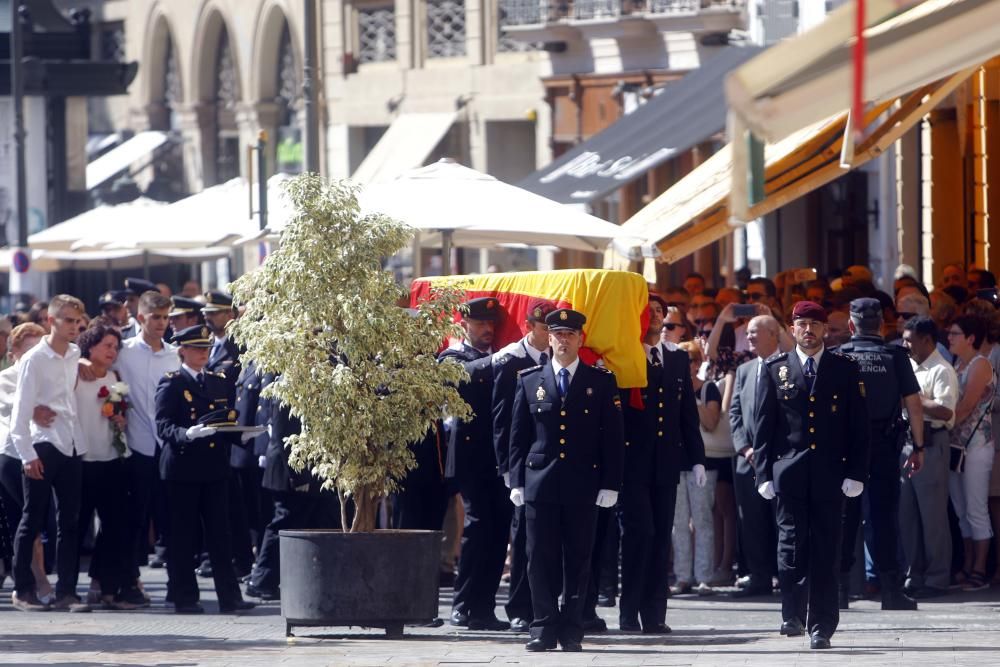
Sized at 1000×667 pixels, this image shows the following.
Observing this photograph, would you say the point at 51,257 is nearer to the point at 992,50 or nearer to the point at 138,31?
the point at 138,31

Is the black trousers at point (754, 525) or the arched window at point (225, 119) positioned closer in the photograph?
the black trousers at point (754, 525)

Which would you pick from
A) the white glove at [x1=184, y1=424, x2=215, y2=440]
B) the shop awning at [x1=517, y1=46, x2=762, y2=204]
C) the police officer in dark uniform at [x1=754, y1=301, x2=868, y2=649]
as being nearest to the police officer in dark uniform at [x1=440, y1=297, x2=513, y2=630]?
the white glove at [x1=184, y1=424, x2=215, y2=440]

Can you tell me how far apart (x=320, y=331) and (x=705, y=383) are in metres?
3.50

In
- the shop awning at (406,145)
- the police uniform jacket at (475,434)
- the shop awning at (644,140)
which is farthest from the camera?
the shop awning at (406,145)

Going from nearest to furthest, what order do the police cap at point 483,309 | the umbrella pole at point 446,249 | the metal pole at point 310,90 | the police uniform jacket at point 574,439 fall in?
the police uniform jacket at point 574,439, the police cap at point 483,309, the umbrella pole at point 446,249, the metal pole at point 310,90

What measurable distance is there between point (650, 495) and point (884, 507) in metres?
1.75

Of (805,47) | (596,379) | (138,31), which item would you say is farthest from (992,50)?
(138,31)

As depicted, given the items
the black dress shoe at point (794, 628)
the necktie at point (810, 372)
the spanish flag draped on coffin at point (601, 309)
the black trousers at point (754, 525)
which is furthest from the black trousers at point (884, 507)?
the spanish flag draped on coffin at point (601, 309)

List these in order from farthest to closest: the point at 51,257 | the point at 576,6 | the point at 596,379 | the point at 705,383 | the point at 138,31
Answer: the point at 138,31 → the point at 576,6 → the point at 51,257 → the point at 705,383 → the point at 596,379

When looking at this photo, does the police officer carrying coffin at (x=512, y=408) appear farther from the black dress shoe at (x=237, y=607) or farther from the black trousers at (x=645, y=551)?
the black dress shoe at (x=237, y=607)

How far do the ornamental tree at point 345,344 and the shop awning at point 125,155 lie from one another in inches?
1247

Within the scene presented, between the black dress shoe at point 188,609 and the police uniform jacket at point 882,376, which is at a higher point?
the police uniform jacket at point 882,376

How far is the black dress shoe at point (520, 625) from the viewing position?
41.7 ft

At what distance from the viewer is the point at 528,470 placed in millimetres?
11883
